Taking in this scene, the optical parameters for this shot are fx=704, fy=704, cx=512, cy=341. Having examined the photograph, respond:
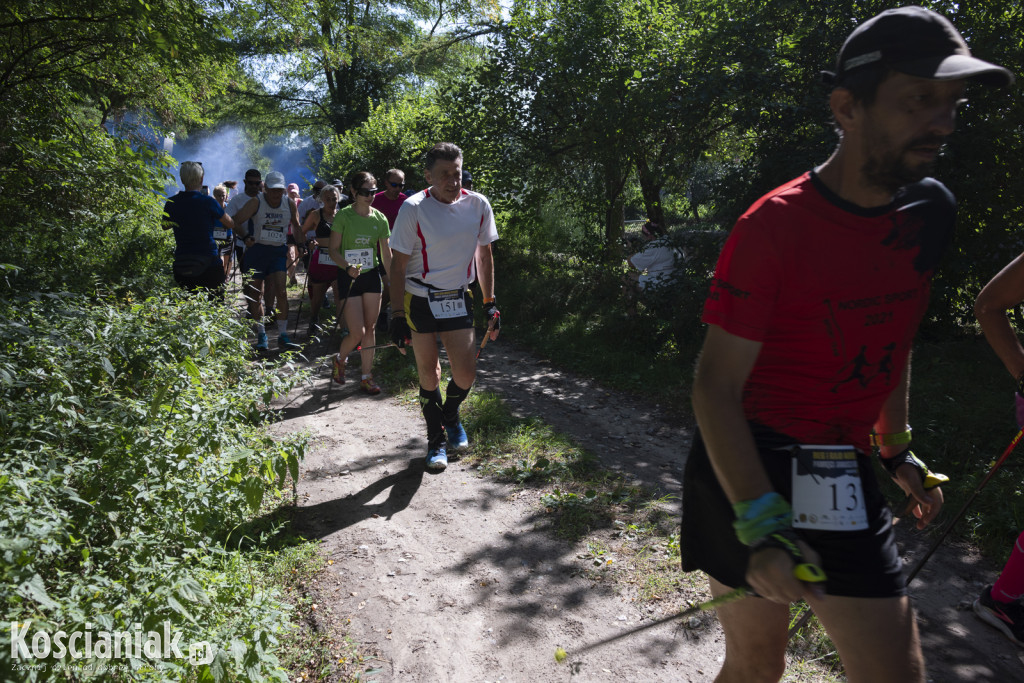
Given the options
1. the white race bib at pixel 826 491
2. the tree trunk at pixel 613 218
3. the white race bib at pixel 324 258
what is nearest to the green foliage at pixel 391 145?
the tree trunk at pixel 613 218

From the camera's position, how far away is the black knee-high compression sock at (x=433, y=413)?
17.8ft

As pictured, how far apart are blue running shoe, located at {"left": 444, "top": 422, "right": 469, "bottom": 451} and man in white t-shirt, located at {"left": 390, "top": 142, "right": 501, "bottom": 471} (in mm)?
260

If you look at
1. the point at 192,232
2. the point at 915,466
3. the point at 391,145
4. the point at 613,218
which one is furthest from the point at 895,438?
the point at 391,145

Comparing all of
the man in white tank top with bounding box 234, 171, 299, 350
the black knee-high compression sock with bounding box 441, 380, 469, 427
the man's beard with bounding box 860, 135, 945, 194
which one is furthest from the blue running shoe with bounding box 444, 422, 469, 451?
the man's beard with bounding box 860, 135, 945, 194

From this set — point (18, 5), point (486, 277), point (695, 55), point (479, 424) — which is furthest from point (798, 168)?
point (18, 5)

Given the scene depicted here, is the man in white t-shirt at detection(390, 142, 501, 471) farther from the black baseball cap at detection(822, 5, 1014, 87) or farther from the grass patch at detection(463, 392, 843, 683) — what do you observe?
the black baseball cap at detection(822, 5, 1014, 87)

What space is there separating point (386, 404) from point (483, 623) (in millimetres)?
3832

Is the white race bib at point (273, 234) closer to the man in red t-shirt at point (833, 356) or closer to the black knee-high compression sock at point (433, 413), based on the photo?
the black knee-high compression sock at point (433, 413)

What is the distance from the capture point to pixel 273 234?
8.93m

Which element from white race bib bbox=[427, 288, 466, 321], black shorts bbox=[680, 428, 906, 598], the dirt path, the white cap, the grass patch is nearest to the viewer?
black shorts bbox=[680, 428, 906, 598]

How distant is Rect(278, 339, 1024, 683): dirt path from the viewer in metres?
3.21

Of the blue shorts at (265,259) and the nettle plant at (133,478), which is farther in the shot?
the blue shorts at (265,259)

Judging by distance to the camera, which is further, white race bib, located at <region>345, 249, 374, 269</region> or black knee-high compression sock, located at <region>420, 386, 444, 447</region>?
white race bib, located at <region>345, 249, 374, 269</region>

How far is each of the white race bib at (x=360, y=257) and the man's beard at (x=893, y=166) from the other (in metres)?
6.00
